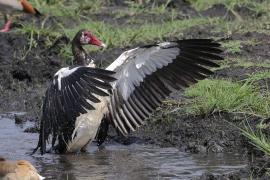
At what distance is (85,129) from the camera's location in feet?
27.9

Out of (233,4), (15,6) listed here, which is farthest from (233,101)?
(15,6)

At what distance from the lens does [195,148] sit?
8055 mm

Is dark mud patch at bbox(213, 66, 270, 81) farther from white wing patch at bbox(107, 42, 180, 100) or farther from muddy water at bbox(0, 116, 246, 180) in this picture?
muddy water at bbox(0, 116, 246, 180)

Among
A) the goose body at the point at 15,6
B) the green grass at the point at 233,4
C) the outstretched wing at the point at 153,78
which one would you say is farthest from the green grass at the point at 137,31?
the outstretched wing at the point at 153,78

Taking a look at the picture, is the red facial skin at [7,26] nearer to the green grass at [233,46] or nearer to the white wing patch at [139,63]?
the green grass at [233,46]

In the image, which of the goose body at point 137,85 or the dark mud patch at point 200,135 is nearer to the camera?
the dark mud patch at point 200,135

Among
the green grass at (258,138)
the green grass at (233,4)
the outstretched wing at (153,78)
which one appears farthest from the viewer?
the green grass at (233,4)

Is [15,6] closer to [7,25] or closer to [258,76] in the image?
[7,25]

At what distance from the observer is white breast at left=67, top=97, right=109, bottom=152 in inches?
334

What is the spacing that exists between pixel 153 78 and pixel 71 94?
1211 mm

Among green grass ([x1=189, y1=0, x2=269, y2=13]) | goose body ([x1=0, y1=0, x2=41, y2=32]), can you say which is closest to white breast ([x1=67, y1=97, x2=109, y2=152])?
goose body ([x1=0, y1=0, x2=41, y2=32])

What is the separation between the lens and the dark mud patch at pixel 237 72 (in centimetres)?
973

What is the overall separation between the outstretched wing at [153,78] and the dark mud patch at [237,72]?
100cm

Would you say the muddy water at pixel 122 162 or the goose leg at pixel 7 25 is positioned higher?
the goose leg at pixel 7 25
